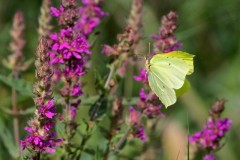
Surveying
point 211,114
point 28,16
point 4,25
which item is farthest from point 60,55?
point 28,16

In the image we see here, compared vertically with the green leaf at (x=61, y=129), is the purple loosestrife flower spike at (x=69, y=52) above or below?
above

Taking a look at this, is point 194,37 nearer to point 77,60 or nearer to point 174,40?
point 174,40

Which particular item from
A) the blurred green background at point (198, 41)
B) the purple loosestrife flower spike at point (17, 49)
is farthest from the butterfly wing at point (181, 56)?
the blurred green background at point (198, 41)

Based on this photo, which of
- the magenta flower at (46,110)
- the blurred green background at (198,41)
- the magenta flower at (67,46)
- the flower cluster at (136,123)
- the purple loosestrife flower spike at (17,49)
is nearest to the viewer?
the magenta flower at (46,110)

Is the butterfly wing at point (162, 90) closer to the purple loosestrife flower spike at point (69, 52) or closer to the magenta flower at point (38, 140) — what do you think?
the purple loosestrife flower spike at point (69, 52)

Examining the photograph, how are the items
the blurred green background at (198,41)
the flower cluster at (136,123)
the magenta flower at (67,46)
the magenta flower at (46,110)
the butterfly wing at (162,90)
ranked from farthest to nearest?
1. the blurred green background at (198,41)
2. the flower cluster at (136,123)
3. the butterfly wing at (162,90)
4. the magenta flower at (67,46)
5. the magenta flower at (46,110)

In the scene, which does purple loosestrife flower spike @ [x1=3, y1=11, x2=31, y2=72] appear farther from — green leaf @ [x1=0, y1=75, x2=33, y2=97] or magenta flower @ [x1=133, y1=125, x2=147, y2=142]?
magenta flower @ [x1=133, y1=125, x2=147, y2=142]
